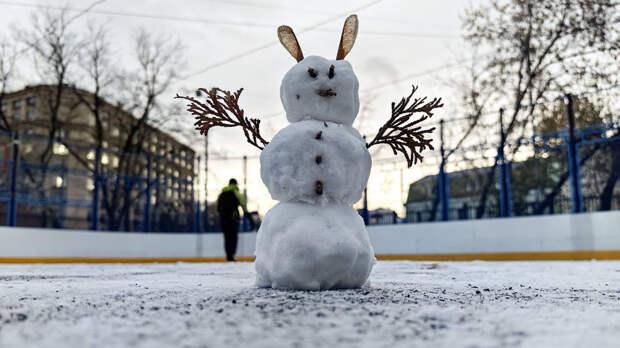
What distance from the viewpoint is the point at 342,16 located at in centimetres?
1142

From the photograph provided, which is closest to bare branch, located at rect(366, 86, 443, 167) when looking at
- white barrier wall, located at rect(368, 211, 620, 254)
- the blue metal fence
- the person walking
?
the person walking

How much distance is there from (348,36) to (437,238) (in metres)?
8.38

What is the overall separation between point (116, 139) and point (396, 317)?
20939 mm

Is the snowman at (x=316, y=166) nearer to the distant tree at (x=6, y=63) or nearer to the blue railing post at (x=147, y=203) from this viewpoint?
the blue railing post at (x=147, y=203)

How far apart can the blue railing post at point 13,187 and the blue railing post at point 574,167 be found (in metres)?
9.98

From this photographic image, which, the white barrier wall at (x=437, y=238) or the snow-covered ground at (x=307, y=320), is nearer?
the snow-covered ground at (x=307, y=320)

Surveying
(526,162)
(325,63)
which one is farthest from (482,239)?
(325,63)

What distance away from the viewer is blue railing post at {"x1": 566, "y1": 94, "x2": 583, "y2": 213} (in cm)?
913

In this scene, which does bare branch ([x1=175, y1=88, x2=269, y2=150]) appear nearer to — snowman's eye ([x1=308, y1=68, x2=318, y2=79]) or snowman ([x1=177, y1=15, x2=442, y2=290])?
snowman ([x1=177, y1=15, x2=442, y2=290])

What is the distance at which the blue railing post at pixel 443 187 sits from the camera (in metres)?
10.4

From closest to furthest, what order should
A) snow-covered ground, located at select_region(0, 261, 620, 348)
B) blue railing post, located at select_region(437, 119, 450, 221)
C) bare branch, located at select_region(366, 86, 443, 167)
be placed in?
1. snow-covered ground, located at select_region(0, 261, 620, 348)
2. bare branch, located at select_region(366, 86, 443, 167)
3. blue railing post, located at select_region(437, 119, 450, 221)

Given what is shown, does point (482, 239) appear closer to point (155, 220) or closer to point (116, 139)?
point (155, 220)

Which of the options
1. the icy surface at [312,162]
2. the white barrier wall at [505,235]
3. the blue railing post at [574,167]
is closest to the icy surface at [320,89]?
the icy surface at [312,162]

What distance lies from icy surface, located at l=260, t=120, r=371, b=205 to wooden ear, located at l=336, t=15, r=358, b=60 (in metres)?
0.53
